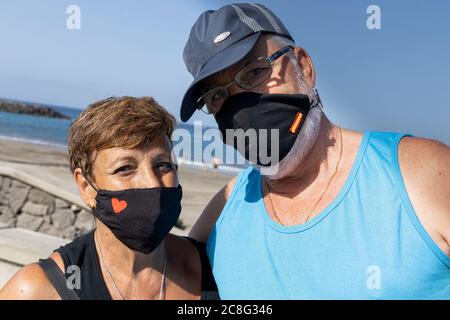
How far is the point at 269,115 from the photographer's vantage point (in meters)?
2.25

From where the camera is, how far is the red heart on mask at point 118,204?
2.27 m

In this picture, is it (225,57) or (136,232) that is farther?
(136,232)

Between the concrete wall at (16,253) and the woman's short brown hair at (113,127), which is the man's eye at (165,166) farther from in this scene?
the concrete wall at (16,253)

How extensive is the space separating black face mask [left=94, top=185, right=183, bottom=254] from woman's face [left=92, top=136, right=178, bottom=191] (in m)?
0.03

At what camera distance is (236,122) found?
89.1 inches

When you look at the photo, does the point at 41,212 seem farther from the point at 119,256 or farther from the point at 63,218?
the point at 119,256

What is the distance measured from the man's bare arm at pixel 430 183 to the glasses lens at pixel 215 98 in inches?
32.3

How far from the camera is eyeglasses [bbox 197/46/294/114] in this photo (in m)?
2.22

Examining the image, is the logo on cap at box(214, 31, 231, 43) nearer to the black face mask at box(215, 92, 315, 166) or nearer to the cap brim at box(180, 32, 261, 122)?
the cap brim at box(180, 32, 261, 122)

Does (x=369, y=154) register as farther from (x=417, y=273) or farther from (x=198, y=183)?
(x=198, y=183)

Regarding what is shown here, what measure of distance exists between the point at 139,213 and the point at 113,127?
41 centimetres

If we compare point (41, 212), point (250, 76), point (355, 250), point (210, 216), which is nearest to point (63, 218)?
point (41, 212)
